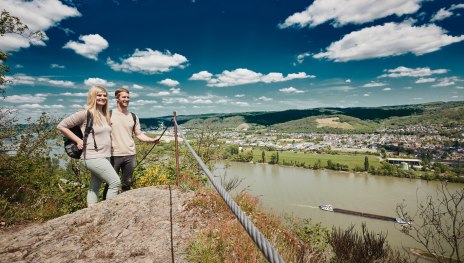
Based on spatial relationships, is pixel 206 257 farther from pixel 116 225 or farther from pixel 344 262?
pixel 344 262

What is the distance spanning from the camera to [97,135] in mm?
3717

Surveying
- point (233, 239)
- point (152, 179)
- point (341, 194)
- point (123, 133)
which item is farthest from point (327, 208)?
point (233, 239)

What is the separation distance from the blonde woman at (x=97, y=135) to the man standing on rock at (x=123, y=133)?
267 mm

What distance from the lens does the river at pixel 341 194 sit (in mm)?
30547

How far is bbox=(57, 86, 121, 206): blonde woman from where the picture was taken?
350cm

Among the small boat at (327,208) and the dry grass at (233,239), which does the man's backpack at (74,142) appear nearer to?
the dry grass at (233,239)

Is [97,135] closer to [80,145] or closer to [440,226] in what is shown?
[80,145]

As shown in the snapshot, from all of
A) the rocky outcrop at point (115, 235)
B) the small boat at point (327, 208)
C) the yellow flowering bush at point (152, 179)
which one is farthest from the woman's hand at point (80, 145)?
the small boat at point (327, 208)

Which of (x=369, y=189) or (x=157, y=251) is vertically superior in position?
(x=157, y=251)

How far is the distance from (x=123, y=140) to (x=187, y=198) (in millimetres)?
1450

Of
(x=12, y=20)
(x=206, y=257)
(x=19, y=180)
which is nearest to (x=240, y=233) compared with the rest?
(x=206, y=257)

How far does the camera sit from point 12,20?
6.44 metres

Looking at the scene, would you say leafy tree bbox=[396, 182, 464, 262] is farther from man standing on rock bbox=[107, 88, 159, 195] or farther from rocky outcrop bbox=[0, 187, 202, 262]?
man standing on rock bbox=[107, 88, 159, 195]

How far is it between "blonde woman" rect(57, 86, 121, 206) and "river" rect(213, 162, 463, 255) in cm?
2079
